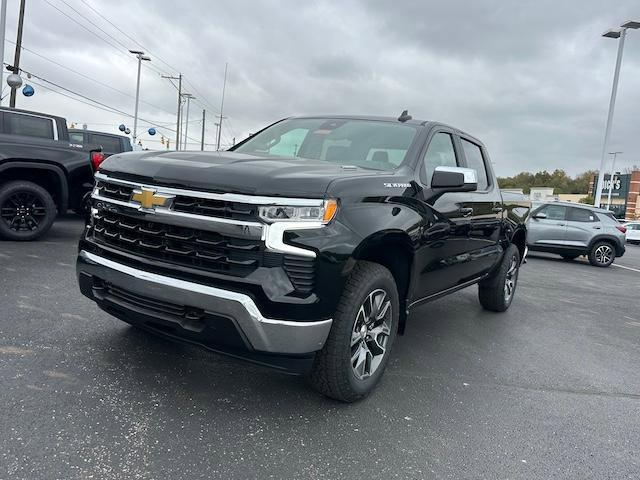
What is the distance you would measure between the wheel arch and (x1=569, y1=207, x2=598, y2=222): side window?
12.1 metres

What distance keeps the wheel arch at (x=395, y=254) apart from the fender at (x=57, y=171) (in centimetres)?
577

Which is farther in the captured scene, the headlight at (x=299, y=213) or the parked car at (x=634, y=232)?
the parked car at (x=634, y=232)

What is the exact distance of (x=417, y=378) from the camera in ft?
12.2

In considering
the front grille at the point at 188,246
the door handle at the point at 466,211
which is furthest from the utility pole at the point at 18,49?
the door handle at the point at 466,211

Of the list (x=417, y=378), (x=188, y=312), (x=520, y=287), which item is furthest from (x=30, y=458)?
(x=520, y=287)

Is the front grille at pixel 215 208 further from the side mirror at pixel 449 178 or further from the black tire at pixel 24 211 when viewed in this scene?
the black tire at pixel 24 211

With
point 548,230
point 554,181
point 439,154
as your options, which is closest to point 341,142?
point 439,154

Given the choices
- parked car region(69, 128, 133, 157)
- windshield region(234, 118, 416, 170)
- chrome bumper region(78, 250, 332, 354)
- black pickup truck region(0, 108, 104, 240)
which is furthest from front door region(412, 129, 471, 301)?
parked car region(69, 128, 133, 157)

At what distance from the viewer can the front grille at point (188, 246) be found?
261cm

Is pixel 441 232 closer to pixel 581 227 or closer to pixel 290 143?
pixel 290 143

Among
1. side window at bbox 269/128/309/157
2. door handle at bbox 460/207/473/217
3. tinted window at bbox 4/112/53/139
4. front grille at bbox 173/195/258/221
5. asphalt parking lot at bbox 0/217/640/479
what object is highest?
tinted window at bbox 4/112/53/139

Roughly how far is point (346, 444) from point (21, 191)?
21.0 feet

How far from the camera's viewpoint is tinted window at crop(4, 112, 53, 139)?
7.69 m

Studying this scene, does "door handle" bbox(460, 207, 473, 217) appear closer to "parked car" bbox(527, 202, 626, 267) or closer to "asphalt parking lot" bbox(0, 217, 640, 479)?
"asphalt parking lot" bbox(0, 217, 640, 479)
